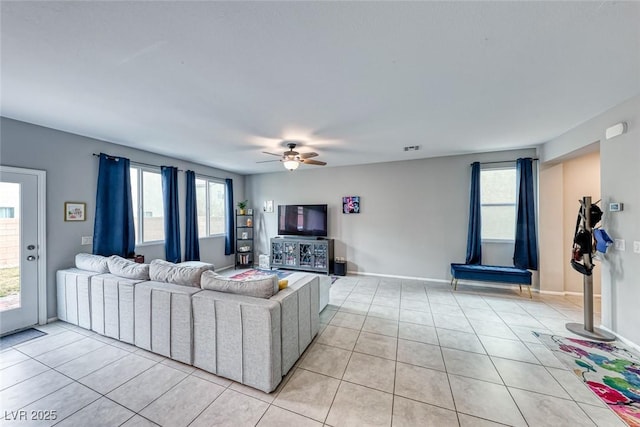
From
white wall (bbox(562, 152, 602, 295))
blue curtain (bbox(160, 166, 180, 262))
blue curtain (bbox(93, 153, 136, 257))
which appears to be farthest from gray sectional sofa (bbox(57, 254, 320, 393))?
white wall (bbox(562, 152, 602, 295))

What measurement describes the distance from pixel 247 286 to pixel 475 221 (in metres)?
4.59

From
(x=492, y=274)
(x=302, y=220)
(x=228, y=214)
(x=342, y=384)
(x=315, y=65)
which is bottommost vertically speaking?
(x=342, y=384)

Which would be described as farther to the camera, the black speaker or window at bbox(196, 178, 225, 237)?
window at bbox(196, 178, 225, 237)

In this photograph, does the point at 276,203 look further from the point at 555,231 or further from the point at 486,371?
the point at 555,231

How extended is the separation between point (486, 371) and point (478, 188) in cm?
354

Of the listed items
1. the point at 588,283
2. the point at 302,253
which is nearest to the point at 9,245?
the point at 302,253

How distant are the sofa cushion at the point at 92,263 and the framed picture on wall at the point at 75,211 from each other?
1.95ft

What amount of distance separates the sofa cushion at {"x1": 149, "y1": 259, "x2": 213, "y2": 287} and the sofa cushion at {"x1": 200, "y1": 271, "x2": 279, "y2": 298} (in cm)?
17

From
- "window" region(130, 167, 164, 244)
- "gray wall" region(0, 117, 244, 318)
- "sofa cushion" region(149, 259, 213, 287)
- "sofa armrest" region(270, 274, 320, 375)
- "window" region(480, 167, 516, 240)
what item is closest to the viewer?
"sofa armrest" region(270, 274, 320, 375)

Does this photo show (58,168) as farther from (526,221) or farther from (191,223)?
(526,221)

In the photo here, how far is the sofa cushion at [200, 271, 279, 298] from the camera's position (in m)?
2.16

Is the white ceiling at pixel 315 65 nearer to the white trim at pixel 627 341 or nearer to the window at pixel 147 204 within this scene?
the window at pixel 147 204

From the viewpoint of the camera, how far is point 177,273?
8.22 feet

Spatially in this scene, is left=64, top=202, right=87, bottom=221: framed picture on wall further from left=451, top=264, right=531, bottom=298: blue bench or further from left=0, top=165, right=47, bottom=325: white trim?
left=451, top=264, right=531, bottom=298: blue bench
